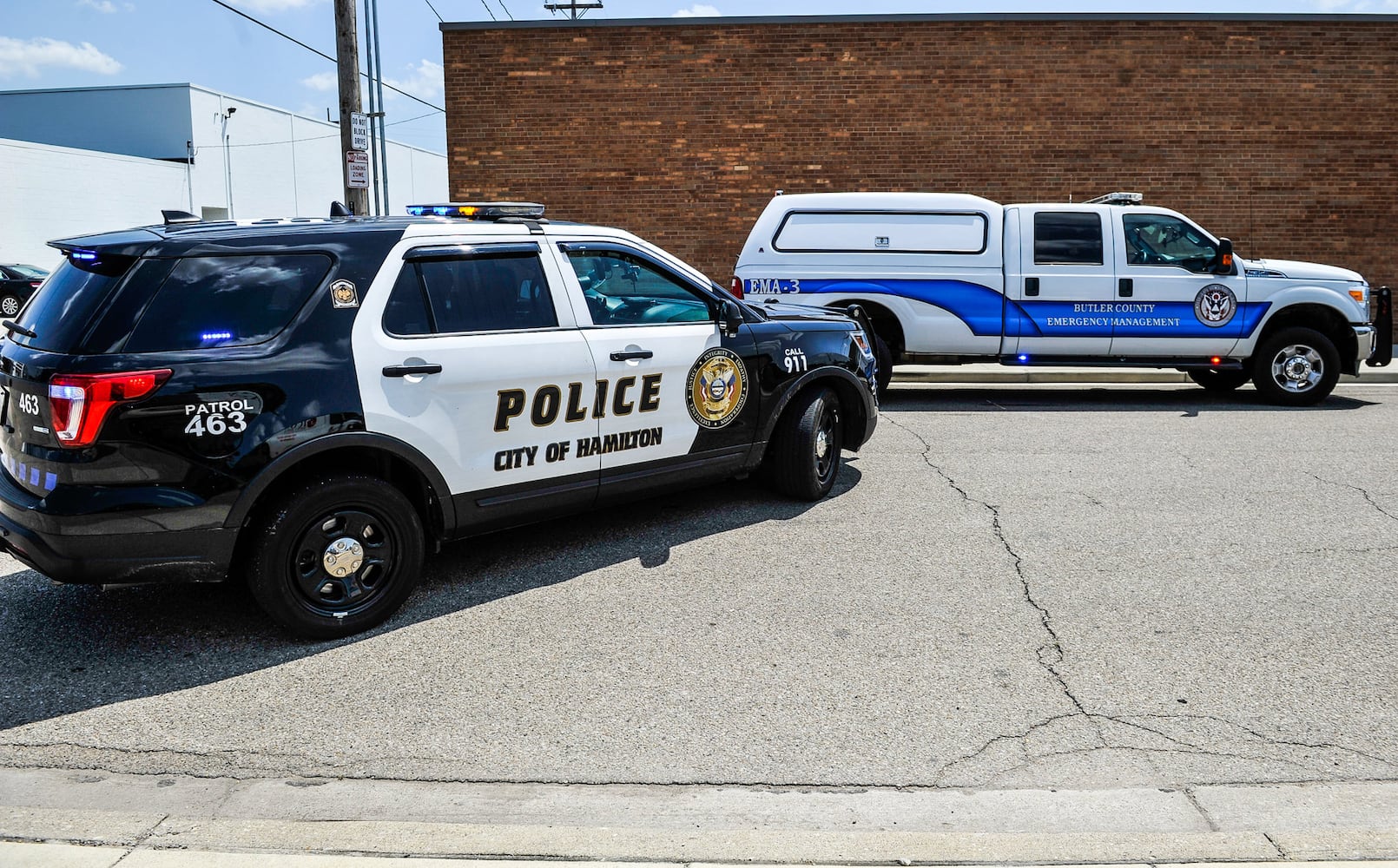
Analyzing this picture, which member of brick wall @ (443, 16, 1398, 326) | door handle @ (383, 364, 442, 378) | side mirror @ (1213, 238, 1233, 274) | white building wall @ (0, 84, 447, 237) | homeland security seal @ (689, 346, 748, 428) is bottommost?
homeland security seal @ (689, 346, 748, 428)

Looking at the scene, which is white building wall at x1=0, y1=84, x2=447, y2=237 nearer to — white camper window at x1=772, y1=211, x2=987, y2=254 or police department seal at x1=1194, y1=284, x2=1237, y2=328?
white camper window at x1=772, y1=211, x2=987, y2=254

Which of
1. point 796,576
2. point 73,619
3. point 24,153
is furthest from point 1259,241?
point 24,153

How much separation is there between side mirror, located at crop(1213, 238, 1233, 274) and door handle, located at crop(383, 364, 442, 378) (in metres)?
8.92

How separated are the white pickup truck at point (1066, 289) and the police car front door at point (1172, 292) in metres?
0.01

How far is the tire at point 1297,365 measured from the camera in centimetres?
1128

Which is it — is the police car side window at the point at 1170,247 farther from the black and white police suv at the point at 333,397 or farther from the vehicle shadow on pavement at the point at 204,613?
the black and white police suv at the point at 333,397

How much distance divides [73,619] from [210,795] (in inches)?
78.3

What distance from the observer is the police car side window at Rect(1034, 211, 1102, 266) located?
37.4 feet

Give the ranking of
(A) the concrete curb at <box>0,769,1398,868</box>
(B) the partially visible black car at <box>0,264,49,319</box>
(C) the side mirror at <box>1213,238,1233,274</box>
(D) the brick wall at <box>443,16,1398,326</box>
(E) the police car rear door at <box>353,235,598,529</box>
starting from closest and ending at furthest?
(A) the concrete curb at <box>0,769,1398,868</box>
(E) the police car rear door at <box>353,235,598,529</box>
(C) the side mirror at <box>1213,238,1233,274</box>
(D) the brick wall at <box>443,16,1398,326</box>
(B) the partially visible black car at <box>0,264,49,319</box>

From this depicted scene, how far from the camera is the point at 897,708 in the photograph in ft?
13.5

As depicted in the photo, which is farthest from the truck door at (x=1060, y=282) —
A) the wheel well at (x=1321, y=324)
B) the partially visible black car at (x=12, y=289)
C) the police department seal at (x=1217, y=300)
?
the partially visible black car at (x=12, y=289)

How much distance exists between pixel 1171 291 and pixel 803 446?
6.11 m

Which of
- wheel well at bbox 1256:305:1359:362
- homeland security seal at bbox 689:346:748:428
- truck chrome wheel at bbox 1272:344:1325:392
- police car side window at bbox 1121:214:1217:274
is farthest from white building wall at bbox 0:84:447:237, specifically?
homeland security seal at bbox 689:346:748:428

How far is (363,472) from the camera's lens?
503 cm
